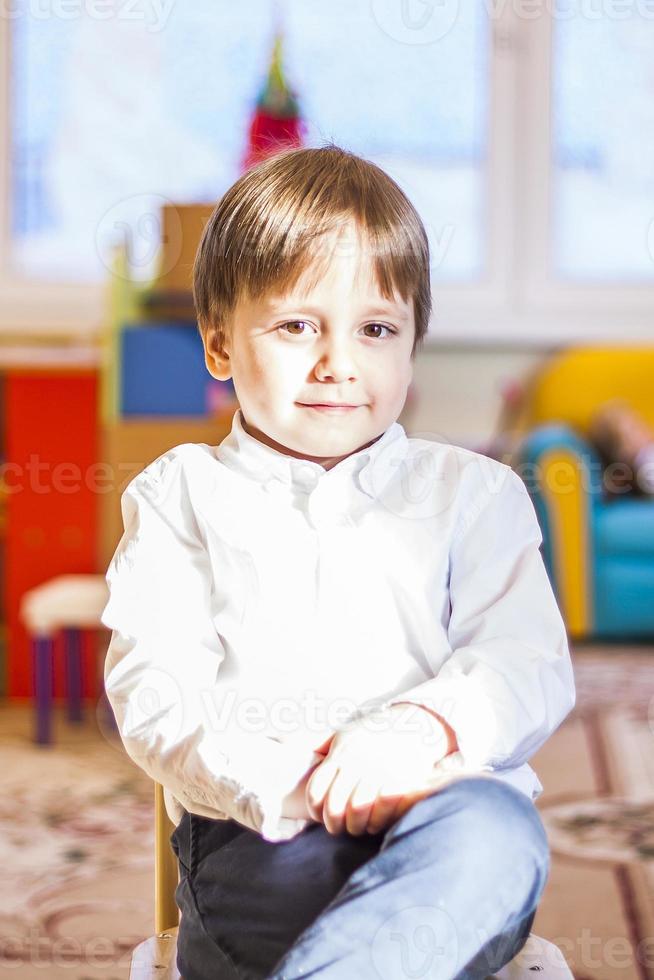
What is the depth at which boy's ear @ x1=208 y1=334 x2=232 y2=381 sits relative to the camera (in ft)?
2.70

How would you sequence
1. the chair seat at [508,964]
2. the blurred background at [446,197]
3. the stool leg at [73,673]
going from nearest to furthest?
the chair seat at [508,964] → the stool leg at [73,673] → the blurred background at [446,197]

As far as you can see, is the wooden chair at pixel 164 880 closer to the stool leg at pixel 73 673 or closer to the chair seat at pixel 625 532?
the stool leg at pixel 73 673

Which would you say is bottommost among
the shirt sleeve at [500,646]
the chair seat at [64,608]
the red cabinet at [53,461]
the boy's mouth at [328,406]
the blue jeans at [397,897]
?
the chair seat at [64,608]

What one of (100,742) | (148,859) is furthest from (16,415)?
(148,859)

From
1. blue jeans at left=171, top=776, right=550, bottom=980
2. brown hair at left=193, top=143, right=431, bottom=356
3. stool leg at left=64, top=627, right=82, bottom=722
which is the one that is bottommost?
stool leg at left=64, top=627, right=82, bottom=722

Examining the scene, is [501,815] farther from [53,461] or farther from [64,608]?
[53,461]

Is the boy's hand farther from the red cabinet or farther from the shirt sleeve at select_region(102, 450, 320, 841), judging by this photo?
the red cabinet

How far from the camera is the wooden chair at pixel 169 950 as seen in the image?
675 millimetres

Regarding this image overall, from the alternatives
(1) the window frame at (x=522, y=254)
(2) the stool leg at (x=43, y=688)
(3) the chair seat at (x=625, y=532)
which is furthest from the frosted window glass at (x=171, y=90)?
(2) the stool leg at (x=43, y=688)

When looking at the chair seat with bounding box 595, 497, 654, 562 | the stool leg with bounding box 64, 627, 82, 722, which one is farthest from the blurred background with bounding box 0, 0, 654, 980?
the stool leg with bounding box 64, 627, 82, 722

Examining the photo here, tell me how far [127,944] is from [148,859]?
294mm

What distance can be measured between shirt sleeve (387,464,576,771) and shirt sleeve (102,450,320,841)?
10cm

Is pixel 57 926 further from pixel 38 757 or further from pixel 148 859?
pixel 38 757

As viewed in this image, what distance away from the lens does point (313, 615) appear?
0.74 m
